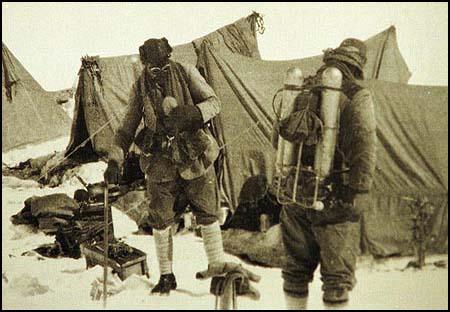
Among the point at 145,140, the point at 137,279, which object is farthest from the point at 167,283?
the point at 145,140

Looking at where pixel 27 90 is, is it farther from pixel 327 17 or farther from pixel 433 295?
pixel 433 295

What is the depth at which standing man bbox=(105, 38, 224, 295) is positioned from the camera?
3648mm

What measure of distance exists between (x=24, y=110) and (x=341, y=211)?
2090 mm

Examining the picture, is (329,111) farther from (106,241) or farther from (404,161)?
(106,241)

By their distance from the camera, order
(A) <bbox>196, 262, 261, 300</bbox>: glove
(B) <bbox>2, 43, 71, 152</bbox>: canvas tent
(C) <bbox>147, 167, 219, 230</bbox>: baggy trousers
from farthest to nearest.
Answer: (B) <bbox>2, 43, 71, 152</bbox>: canvas tent → (C) <bbox>147, 167, 219, 230</bbox>: baggy trousers → (A) <bbox>196, 262, 261, 300</bbox>: glove

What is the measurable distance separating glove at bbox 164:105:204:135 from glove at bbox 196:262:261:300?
0.78 metres

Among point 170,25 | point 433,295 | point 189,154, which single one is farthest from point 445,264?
point 170,25

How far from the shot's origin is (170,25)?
12.1ft

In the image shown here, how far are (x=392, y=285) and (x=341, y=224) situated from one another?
1.44 feet

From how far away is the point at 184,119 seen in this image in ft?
11.9

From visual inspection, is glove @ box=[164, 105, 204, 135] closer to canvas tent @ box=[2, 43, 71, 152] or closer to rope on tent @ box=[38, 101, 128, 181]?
rope on tent @ box=[38, 101, 128, 181]

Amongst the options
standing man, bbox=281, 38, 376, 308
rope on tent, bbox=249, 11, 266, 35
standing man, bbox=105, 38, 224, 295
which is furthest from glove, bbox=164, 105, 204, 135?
standing man, bbox=281, 38, 376, 308

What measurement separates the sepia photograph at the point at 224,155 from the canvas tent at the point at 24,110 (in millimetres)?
11

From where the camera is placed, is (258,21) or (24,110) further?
(24,110)
